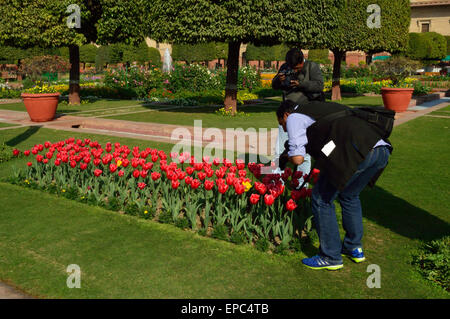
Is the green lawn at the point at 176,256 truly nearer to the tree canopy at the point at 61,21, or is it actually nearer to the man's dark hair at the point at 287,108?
the man's dark hair at the point at 287,108

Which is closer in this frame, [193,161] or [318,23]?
[193,161]

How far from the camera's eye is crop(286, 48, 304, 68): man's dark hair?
4.76 metres

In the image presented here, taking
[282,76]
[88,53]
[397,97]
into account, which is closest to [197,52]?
[88,53]

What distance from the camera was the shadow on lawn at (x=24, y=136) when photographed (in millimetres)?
9284

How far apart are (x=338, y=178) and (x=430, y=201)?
2.99m

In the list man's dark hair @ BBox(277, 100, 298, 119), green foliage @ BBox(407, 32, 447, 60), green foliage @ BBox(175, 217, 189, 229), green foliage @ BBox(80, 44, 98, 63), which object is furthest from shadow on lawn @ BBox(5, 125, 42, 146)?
green foliage @ BBox(80, 44, 98, 63)

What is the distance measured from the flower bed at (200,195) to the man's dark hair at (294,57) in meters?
1.30

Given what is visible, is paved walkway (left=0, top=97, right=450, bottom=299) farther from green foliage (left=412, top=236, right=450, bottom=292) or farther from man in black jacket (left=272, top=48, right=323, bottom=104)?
green foliage (left=412, top=236, right=450, bottom=292)

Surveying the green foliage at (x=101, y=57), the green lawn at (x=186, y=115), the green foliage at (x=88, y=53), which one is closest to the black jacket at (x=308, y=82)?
the green lawn at (x=186, y=115)

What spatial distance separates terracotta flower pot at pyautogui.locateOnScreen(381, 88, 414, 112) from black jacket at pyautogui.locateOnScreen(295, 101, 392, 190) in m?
12.1

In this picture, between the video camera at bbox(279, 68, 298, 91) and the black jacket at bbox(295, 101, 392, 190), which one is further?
the video camera at bbox(279, 68, 298, 91)
